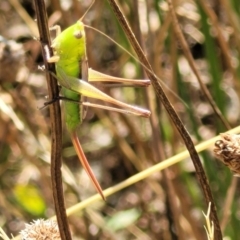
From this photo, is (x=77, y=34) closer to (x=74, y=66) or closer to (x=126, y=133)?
(x=74, y=66)

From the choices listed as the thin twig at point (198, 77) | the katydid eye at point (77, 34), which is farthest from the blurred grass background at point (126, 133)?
the katydid eye at point (77, 34)

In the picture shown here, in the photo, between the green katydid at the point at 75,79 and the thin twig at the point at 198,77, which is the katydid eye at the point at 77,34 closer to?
the green katydid at the point at 75,79

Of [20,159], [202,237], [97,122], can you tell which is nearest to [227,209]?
[202,237]

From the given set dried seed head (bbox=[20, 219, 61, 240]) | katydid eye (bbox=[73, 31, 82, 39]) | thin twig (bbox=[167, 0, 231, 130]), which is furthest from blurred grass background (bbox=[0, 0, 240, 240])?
dried seed head (bbox=[20, 219, 61, 240])

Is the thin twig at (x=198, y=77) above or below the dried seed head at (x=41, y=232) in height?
above

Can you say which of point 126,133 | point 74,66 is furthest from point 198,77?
point 126,133

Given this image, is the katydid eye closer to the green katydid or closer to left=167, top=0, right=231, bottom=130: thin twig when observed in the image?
the green katydid
